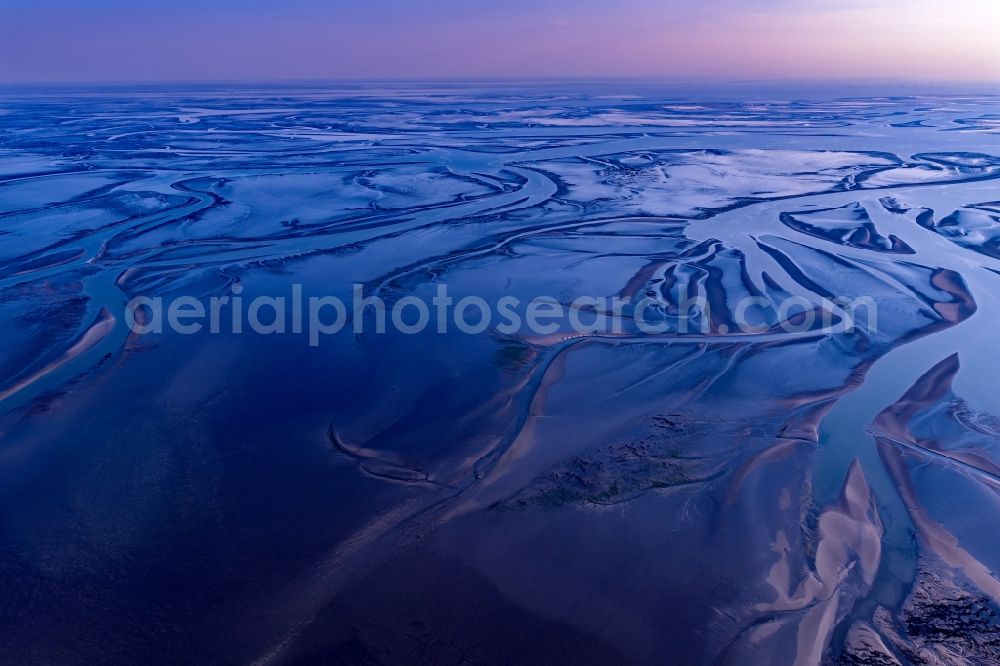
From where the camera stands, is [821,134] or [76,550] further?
[821,134]

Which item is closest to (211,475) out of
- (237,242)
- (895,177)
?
(237,242)

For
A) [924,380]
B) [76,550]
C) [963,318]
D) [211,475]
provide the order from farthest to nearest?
[963,318] < [924,380] < [211,475] < [76,550]

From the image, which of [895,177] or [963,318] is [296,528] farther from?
[895,177]

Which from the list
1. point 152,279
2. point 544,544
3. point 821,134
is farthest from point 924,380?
point 821,134

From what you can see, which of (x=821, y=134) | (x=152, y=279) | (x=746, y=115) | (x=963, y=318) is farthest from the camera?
(x=746, y=115)

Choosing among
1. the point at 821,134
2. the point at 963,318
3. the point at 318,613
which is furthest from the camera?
the point at 821,134

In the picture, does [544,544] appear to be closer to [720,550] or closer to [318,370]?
[720,550]
